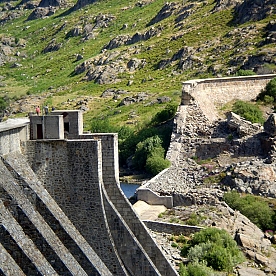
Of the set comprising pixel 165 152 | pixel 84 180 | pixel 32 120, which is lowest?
pixel 165 152

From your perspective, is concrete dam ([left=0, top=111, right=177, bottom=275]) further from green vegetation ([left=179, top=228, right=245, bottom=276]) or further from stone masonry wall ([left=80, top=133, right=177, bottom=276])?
green vegetation ([left=179, top=228, right=245, bottom=276])

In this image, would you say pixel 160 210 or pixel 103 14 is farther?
pixel 103 14

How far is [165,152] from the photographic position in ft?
170

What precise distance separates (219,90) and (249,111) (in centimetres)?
398

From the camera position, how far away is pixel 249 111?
52531 mm

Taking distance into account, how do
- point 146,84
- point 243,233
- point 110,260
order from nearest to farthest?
point 110,260, point 243,233, point 146,84

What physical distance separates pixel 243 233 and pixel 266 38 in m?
44.6

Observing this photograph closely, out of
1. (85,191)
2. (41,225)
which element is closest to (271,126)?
(85,191)

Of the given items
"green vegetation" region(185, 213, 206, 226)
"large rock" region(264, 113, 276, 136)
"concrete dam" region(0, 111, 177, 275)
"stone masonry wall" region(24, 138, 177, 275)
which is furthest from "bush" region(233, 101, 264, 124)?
"stone masonry wall" region(24, 138, 177, 275)

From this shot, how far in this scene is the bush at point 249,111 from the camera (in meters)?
51.8

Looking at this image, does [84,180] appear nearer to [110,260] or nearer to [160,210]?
[110,260]

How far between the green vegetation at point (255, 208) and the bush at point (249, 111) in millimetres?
14552

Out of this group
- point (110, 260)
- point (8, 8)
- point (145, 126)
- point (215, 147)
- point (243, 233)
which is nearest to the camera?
point (110, 260)

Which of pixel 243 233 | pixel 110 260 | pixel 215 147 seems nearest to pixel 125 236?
pixel 110 260
